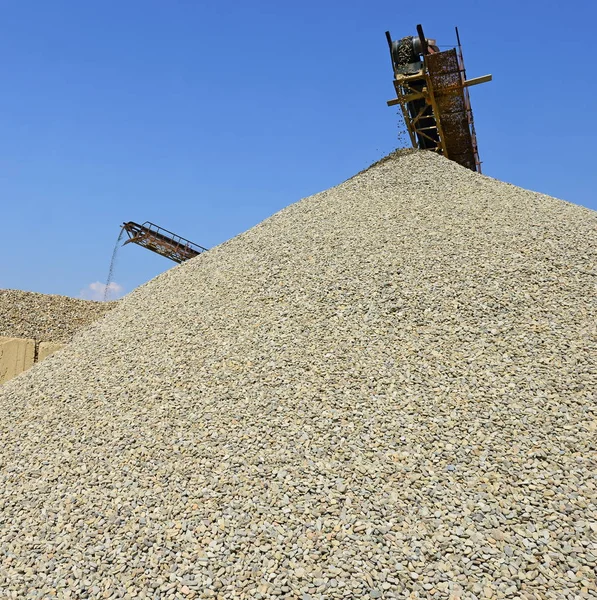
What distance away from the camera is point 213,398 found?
714cm

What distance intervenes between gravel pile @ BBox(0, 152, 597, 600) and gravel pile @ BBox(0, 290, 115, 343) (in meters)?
2.24

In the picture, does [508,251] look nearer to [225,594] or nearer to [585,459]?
[585,459]

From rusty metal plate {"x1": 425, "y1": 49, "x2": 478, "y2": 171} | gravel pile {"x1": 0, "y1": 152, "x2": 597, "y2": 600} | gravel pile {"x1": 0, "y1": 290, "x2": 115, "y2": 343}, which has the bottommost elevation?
gravel pile {"x1": 0, "y1": 152, "x2": 597, "y2": 600}

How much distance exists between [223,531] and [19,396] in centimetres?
531

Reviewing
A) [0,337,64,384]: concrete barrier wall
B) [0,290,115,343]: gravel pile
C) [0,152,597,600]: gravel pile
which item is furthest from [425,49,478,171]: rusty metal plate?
[0,337,64,384]: concrete barrier wall

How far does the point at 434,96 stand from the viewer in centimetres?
1412

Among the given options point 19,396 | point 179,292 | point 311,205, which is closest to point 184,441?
point 19,396

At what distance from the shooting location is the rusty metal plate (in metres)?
13.7

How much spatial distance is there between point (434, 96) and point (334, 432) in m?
10.7

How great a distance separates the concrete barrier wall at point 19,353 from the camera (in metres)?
11.2

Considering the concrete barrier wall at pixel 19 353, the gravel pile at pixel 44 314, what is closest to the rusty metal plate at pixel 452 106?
the gravel pile at pixel 44 314

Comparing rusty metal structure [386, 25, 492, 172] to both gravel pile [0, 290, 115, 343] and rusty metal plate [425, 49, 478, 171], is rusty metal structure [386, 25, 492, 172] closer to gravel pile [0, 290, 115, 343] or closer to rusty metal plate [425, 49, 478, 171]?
rusty metal plate [425, 49, 478, 171]

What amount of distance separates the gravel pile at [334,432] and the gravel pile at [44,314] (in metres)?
2.24

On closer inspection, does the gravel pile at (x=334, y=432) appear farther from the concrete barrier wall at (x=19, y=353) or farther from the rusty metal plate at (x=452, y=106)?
the rusty metal plate at (x=452, y=106)
